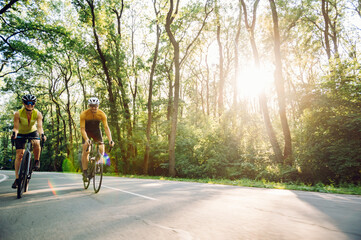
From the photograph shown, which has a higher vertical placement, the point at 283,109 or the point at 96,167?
the point at 283,109

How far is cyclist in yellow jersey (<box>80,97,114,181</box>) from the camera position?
20.3ft

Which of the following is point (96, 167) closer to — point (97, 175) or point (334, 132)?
point (97, 175)

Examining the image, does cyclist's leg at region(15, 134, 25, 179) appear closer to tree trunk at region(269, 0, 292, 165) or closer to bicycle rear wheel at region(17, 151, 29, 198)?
bicycle rear wheel at region(17, 151, 29, 198)

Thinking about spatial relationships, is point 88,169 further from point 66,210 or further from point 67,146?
point 67,146

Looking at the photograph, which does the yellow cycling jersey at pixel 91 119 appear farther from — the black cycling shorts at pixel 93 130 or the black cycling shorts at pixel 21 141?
the black cycling shorts at pixel 21 141

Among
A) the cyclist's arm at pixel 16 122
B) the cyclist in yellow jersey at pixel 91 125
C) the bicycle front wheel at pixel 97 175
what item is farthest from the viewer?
the cyclist in yellow jersey at pixel 91 125

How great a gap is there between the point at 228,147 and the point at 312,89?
721 centimetres

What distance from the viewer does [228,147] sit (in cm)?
1830

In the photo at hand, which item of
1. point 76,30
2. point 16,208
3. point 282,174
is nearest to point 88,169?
point 16,208

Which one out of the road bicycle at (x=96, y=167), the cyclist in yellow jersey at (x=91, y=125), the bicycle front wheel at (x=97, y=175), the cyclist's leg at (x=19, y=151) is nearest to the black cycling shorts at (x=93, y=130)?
the cyclist in yellow jersey at (x=91, y=125)

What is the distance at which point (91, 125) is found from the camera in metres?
6.47

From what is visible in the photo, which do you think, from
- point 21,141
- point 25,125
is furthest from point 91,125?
point 21,141

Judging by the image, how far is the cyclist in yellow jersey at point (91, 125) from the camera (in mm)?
6184

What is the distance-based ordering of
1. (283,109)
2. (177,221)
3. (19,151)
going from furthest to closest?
(283,109) → (19,151) → (177,221)
